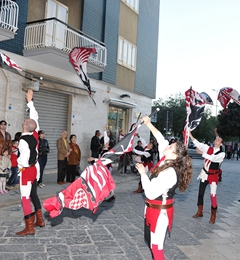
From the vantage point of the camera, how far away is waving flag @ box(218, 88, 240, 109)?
10.3 m

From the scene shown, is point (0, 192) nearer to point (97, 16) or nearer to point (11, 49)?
point (11, 49)

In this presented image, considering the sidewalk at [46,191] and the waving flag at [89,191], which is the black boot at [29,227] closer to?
the waving flag at [89,191]

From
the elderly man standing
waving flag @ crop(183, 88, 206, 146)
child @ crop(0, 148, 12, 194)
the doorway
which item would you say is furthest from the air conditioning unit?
the doorway

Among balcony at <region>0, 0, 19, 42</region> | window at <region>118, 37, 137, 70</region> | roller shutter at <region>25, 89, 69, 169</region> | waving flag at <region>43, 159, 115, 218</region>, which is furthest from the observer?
window at <region>118, 37, 137, 70</region>

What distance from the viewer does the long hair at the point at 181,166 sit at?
3.49 metres

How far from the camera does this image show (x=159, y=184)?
10.9ft

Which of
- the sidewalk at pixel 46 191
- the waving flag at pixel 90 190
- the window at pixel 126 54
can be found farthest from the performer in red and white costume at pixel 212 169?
the window at pixel 126 54

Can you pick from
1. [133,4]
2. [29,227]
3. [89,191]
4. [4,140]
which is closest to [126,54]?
[133,4]

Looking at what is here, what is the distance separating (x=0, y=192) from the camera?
329 inches

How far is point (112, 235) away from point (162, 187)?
257 cm

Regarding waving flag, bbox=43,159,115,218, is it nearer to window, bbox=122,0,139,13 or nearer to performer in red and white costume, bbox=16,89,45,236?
performer in red and white costume, bbox=16,89,45,236

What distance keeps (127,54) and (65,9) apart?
5.47 meters

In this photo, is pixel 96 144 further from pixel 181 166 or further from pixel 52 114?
pixel 181 166

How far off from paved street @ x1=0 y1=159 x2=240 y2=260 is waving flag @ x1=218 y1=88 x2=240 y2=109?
3.97 m
